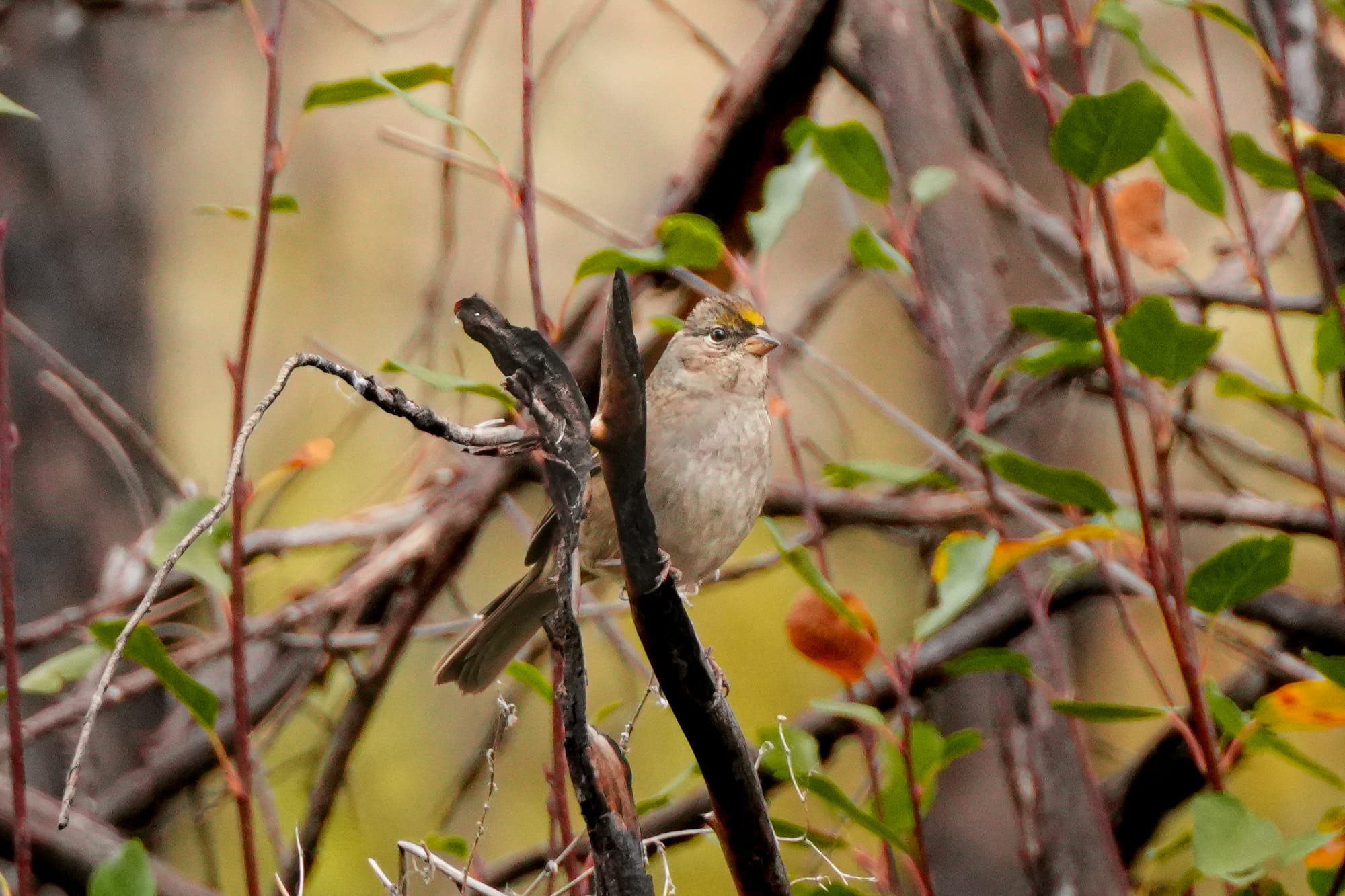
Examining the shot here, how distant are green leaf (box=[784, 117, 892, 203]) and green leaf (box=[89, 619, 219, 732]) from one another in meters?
1.26

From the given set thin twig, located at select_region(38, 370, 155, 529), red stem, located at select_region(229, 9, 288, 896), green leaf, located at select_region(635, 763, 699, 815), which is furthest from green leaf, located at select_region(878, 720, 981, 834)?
thin twig, located at select_region(38, 370, 155, 529)

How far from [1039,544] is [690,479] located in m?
0.80

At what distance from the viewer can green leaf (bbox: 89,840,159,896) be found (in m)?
1.84

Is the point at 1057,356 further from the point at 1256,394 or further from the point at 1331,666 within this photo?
the point at 1331,666

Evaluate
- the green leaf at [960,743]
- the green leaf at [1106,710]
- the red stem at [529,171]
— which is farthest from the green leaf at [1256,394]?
the red stem at [529,171]

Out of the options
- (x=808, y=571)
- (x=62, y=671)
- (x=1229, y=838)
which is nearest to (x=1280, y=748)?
(x=1229, y=838)

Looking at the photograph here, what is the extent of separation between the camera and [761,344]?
2773mm

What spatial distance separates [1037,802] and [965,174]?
65.4 inches

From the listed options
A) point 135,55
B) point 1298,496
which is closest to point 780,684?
point 1298,496

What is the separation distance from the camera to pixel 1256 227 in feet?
11.4

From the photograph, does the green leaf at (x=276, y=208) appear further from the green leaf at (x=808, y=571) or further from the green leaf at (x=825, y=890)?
the green leaf at (x=825, y=890)

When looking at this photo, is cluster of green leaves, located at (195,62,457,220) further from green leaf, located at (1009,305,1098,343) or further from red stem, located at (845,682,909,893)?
red stem, located at (845,682,909,893)

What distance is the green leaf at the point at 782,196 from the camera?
2303 millimetres

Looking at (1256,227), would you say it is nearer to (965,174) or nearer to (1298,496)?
(965,174)
